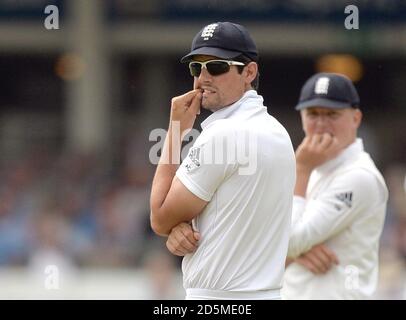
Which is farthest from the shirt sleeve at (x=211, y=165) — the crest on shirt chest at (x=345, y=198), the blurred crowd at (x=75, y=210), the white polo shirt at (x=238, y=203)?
the blurred crowd at (x=75, y=210)

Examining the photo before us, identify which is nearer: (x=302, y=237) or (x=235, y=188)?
(x=235, y=188)

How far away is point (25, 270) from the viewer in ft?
41.3

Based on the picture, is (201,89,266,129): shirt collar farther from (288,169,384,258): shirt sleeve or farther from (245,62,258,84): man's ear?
(288,169,384,258): shirt sleeve

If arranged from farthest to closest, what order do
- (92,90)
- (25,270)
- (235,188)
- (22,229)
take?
(92,90) → (22,229) → (25,270) → (235,188)

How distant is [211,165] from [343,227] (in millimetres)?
1361

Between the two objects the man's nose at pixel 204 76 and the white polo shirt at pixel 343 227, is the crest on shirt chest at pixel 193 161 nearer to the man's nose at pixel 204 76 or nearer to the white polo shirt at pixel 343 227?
the man's nose at pixel 204 76

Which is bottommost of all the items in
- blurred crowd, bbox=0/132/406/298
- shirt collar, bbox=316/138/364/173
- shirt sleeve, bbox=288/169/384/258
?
shirt sleeve, bbox=288/169/384/258

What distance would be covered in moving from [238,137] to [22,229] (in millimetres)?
9421

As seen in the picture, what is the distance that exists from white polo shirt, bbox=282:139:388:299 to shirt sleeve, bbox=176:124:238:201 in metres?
1.13

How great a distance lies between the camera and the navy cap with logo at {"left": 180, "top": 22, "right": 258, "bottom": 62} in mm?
4516

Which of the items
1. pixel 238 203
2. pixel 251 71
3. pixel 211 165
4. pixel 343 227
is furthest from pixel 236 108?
pixel 343 227

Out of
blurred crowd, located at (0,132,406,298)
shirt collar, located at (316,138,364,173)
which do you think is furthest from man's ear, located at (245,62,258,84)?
blurred crowd, located at (0,132,406,298)

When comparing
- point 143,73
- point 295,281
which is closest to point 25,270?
point 143,73

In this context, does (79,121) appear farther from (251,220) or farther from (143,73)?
(251,220)
